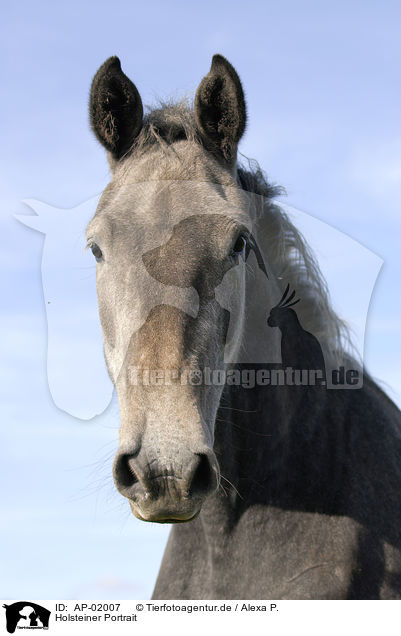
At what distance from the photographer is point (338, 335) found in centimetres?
554

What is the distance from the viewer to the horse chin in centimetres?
346

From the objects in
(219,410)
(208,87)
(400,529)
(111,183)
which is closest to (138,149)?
(111,183)

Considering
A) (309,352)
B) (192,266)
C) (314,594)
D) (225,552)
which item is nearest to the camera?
(192,266)

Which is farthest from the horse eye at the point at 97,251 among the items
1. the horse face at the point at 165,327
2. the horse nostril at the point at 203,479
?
the horse nostril at the point at 203,479

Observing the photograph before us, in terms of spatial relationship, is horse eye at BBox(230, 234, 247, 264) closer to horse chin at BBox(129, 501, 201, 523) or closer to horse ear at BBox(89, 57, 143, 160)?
horse ear at BBox(89, 57, 143, 160)

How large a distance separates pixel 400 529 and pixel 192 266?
7.76ft

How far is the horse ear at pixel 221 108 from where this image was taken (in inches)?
188

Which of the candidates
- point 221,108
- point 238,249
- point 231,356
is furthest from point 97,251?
point 221,108

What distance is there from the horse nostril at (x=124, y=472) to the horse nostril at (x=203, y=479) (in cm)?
30

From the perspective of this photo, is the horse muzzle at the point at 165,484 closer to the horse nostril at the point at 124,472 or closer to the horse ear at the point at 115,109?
the horse nostril at the point at 124,472
